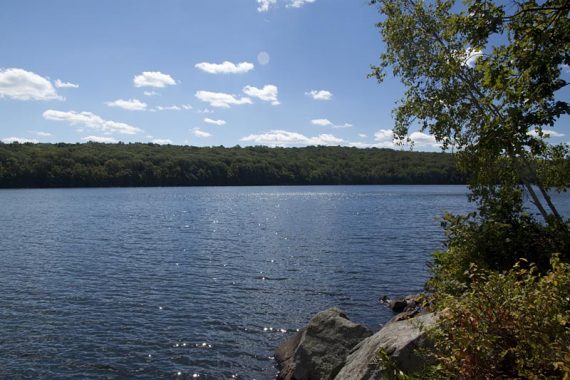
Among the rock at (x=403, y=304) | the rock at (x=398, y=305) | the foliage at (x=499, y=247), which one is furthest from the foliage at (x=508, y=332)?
the rock at (x=398, y=305)

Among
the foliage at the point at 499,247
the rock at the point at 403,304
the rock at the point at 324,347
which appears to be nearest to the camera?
the foliage at the point at 499,247

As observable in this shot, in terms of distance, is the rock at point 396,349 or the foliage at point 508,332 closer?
the foliage at point 508,332

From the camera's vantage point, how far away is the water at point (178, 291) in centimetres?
1833

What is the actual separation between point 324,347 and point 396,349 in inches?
237

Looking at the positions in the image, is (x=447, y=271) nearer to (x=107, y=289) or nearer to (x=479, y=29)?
(x=479, y=29)

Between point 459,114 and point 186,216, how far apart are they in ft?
223

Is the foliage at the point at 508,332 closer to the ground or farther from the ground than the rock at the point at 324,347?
farther from the ground

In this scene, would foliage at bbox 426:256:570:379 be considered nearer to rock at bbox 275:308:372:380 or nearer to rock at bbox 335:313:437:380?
rock at bbox 335:313:437:380

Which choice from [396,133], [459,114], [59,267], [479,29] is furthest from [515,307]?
[59,267]

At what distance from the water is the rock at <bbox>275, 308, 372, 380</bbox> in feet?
7.13

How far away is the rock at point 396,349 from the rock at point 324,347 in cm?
291

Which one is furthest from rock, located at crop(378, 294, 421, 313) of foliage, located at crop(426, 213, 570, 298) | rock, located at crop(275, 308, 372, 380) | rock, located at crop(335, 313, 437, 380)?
rock, located at crop(335, 313, 437, 380)

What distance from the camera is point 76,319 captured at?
22.5 metres

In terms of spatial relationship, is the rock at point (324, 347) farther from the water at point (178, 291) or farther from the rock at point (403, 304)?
the rock at point (403, 304)
